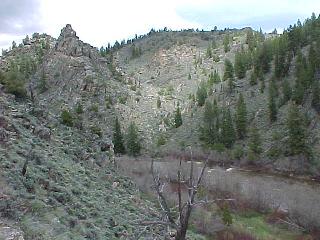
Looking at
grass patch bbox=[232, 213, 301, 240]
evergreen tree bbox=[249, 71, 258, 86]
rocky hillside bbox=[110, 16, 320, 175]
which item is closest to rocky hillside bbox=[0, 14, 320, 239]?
A: rocky hillside bbox=[110, 16, 320, 175]

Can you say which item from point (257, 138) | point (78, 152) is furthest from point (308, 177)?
point (78, 152)

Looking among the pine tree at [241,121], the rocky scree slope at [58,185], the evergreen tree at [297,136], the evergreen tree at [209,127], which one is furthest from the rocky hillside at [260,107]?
the rocky scree slope at [58,185]

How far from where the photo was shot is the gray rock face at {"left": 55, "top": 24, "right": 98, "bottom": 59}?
12462 cm

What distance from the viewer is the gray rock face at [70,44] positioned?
124625 millimetres

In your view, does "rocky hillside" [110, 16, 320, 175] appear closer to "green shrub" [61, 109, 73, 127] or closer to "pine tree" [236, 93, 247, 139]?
"pine tree" [236, 93, 247, 139]

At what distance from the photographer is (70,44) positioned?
409 ft

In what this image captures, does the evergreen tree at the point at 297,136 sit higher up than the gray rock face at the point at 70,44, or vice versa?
the gray rock face at the point at 70,44

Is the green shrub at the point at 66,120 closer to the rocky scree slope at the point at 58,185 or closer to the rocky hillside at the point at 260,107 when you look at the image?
the rocky scree slope at the point at 58,185

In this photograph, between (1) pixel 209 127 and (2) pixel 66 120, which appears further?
(1) pixel 209 127

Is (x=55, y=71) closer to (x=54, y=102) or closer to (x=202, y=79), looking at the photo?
(x=54, y=102)

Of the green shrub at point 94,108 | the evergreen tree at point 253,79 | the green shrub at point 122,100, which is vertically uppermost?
the evergreen tree at point 253,79

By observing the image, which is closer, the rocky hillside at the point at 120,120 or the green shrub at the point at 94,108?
the rocky hillside at the point at 120,120

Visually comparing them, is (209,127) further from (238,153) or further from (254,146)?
(254,146)

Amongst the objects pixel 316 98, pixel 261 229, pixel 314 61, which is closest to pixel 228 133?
pixel 316 98
